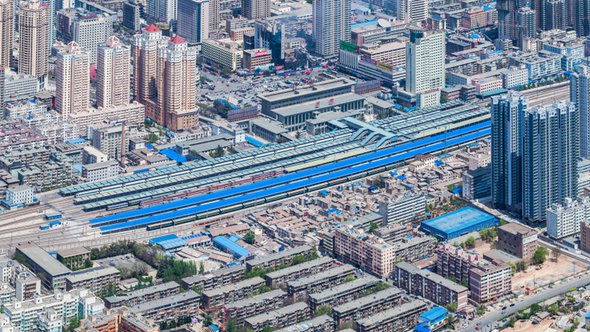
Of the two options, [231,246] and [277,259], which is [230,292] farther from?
[231,246]

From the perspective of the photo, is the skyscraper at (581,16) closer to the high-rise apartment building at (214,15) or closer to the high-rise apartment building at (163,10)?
the high-rise apartment building at (214,15)

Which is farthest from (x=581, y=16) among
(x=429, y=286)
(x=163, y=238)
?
(x=429, y=286)

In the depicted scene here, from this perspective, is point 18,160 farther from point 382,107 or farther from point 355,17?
point 355,17

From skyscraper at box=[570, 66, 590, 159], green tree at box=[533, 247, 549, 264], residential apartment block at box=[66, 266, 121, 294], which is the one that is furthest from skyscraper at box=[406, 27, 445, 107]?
residential apartment block at box=[66, 266, 121, 294]

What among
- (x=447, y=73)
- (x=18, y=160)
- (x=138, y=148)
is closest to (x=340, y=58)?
(x=447, y=73)

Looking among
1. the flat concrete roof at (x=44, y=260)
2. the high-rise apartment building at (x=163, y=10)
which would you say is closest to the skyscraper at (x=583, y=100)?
the flat concrete roof at (x=44, y=260)
